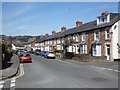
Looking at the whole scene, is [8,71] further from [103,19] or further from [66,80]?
[103,19]

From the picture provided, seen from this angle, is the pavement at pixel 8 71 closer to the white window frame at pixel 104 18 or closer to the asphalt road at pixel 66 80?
the asphalt road at pixel 66 80

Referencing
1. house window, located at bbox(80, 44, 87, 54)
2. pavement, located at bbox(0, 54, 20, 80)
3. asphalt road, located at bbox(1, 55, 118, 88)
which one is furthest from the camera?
house window, located at bbox(80, 44, 87, 54)

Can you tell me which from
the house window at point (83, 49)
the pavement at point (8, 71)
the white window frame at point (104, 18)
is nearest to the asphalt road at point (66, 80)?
the pavement at point (8, 71)

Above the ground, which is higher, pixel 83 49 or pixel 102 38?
pixel 102 38

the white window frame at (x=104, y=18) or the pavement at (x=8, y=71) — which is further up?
the white window frame at (x=104, y=18)

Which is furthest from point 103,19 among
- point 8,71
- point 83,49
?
point 8,71

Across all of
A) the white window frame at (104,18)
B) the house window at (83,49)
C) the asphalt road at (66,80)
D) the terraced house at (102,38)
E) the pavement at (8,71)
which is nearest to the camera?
the asphalt road at (66,80)

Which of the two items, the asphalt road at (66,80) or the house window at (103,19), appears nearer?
Result: the asphalt road at (66,80)

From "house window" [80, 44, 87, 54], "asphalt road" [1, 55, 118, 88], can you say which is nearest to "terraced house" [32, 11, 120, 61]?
"house window" [80, 44, 87, 54]

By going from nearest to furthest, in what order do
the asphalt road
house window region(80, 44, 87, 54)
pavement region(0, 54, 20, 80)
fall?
the asphalt road
pavement region(0, 54, 20, 80)
house window region(80, 44, 87, 54)

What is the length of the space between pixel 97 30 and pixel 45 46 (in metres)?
49.0

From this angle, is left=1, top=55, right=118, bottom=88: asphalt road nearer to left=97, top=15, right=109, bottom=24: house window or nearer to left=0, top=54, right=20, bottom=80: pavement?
left=0, top=54, right=20, bottom=80: pavement

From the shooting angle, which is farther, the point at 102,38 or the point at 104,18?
A: the point at 104,18

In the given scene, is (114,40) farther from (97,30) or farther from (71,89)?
(71,89)
